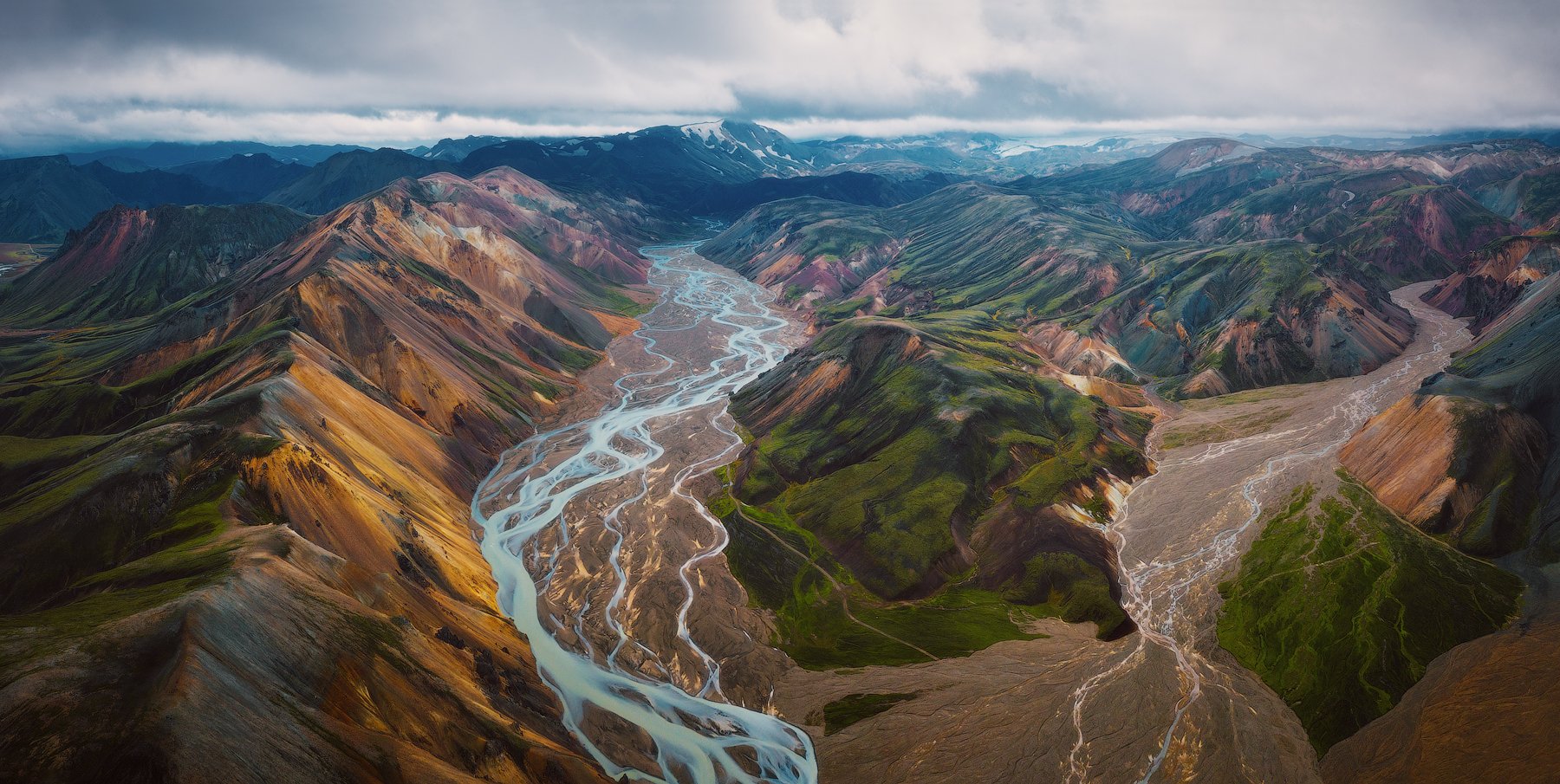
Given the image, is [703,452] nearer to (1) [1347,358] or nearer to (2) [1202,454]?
(2) [1202,454]

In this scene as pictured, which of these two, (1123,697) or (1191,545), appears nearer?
(1123,697)

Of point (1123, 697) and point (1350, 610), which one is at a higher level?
point (1350, 610)

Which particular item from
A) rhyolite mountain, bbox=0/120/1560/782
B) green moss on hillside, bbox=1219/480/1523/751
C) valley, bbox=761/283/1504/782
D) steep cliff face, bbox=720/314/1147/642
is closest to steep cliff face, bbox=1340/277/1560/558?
rhyolite mountain, bbox=0/120/1560/782

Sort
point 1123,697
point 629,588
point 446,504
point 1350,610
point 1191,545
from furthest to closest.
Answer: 1. point 446,504
2. point 1191,545
3. point 629,588
4. point 1350,610
5. point 1123,697

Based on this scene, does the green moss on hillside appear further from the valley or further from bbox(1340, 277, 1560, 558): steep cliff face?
bbox(1340, 277, 1560, 558): steep cliff face

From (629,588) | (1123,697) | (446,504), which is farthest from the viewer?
(446,504)

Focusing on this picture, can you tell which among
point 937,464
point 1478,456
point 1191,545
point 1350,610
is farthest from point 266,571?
point 1478,456

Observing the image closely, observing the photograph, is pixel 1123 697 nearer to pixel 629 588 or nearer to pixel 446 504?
pixel 629 588

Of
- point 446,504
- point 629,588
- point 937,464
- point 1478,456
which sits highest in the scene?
point 1478,456
